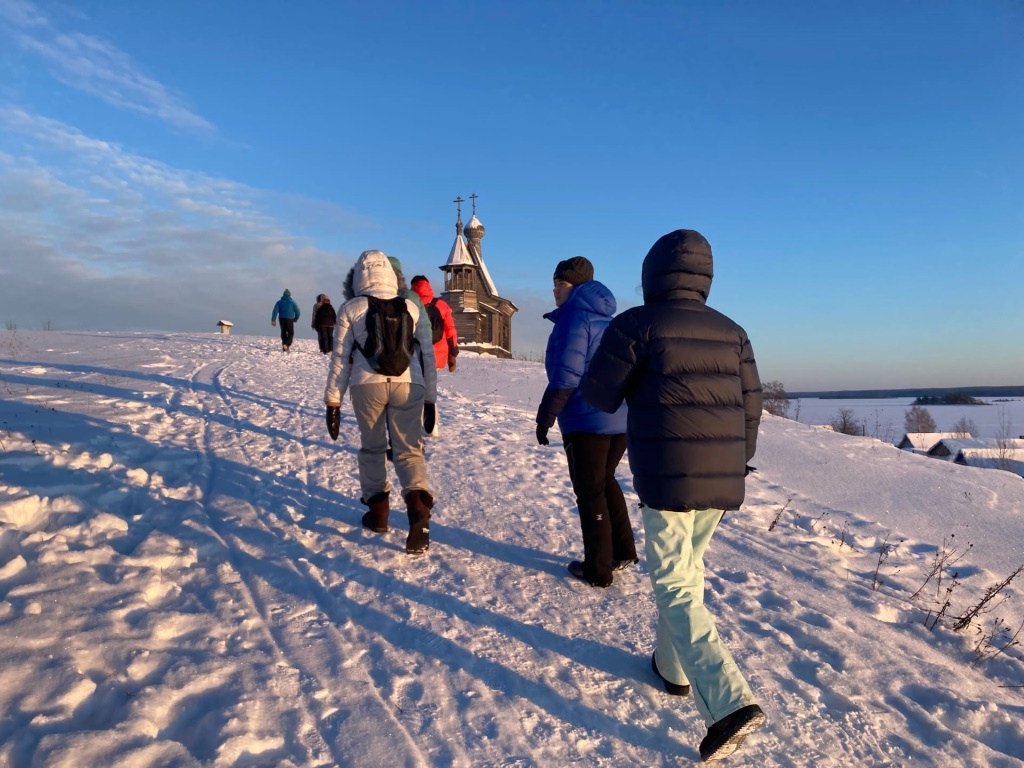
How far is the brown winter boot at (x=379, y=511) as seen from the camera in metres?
4.83

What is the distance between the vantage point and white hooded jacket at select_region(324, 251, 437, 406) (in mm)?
4535

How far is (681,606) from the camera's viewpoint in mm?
2605

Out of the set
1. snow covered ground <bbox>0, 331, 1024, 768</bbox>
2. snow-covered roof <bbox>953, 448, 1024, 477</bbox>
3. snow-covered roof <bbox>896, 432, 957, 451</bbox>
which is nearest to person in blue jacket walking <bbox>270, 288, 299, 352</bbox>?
snow covered ground <bbox>0, 331, 1024, 768</bbox>

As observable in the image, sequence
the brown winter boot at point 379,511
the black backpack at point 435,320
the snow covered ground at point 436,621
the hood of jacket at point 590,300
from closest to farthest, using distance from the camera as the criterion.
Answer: the snow covered ground at point 436,621, the hood of jacket at point 590,300, the brown winter boot at point 379,511, the black backpack at point 435,320

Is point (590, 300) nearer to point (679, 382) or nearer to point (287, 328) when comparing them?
point (679, 382)

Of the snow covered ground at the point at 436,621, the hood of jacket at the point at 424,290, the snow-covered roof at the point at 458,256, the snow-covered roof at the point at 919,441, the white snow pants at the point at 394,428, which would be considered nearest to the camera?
the snow covered ground at the point at 436,621

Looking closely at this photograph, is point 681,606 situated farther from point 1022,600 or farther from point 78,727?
point 1022,600

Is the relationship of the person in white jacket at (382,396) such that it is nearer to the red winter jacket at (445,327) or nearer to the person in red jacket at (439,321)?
the person in red jacket at (439,321)

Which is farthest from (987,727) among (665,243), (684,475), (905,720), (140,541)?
(140,541)

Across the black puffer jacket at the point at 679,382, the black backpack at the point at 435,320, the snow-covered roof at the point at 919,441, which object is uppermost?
the black backpack at the point at 435,320

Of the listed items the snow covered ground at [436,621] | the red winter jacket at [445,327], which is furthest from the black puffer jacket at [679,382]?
the red winter jacket at [445,327]

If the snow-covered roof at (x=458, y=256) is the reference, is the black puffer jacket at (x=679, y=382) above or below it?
below

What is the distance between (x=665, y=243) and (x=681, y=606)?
5.39 feet

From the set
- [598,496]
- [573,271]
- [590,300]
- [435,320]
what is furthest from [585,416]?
[435,320]
